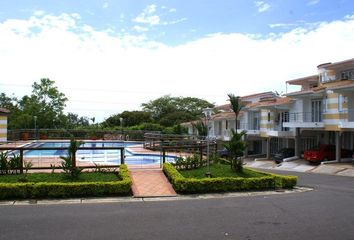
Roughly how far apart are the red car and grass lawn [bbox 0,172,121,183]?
19410 millimetres

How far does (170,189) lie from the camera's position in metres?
14.9

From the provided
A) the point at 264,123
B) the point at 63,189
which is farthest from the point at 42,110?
the point at 63,189

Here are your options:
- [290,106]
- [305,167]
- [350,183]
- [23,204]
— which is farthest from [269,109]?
[23,204]

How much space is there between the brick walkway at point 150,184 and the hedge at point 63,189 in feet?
2.22

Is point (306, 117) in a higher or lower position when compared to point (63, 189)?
higher

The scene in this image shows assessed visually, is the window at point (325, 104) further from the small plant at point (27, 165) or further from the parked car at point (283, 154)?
the small plant at point (27, 165)

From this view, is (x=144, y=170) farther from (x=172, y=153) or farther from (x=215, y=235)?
(x=215, y=235)

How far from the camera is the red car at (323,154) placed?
30.0 meters

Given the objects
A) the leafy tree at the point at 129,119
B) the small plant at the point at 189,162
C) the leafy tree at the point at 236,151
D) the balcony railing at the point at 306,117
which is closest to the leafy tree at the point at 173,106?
the leafy tree at the point at 129,119

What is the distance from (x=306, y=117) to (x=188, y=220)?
2555 centimetres

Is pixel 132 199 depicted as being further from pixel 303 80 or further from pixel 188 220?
pixel 303 80

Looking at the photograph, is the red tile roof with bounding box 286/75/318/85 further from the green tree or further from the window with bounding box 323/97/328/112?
the green tree

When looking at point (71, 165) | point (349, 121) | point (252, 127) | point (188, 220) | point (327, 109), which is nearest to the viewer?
point (188, 220)

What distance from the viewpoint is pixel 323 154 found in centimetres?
3012
